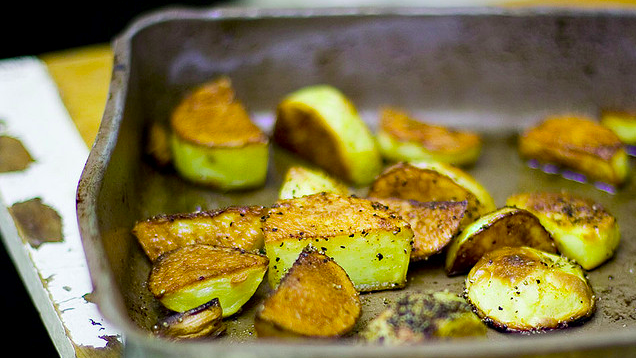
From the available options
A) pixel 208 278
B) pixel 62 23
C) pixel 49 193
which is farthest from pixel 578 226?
pixel 62 23

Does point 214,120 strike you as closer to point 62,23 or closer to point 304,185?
point 304,185

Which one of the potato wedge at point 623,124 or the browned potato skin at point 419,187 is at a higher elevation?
the browned potato skin at point 419,187

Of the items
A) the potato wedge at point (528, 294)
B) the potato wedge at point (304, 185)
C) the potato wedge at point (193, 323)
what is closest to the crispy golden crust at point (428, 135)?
the potato wedge at point (304, 185)

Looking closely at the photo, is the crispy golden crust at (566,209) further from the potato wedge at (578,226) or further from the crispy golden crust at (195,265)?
the crispy golden crust at (195,265)

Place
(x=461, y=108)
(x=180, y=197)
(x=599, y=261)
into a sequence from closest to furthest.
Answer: (x=599, y=261) < (x=180, y=197) < (x=461, y=108)

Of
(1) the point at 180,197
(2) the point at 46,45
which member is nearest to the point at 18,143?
(1) the point at 180,197

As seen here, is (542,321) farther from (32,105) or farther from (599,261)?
(32,105)

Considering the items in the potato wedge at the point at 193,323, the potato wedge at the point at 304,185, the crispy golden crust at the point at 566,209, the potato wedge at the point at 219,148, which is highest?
the potato wedge at the point at 219,148
